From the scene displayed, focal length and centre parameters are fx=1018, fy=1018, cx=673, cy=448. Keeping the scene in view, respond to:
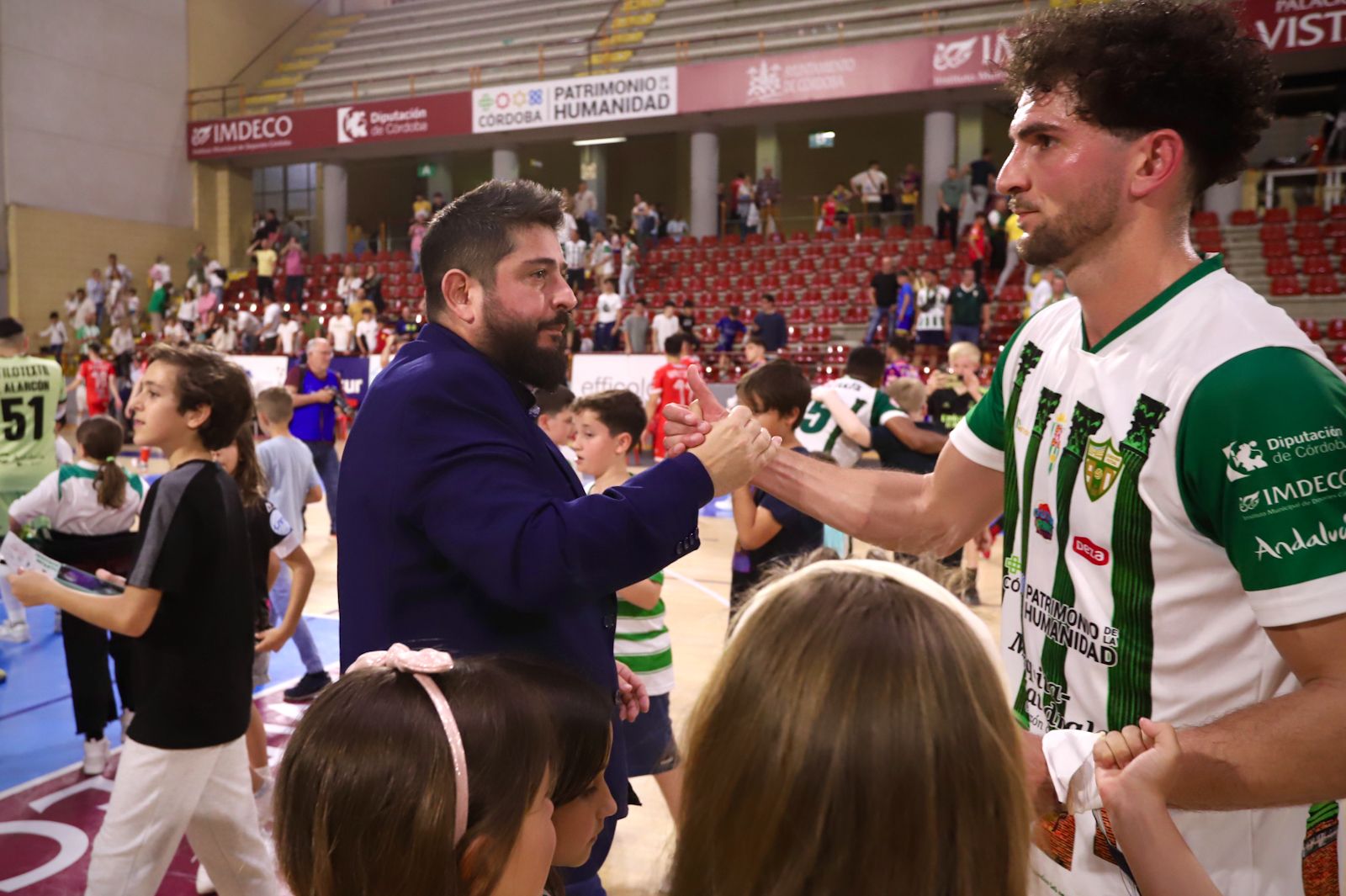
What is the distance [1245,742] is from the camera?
53.7 inches

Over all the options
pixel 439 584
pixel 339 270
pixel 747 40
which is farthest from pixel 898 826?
pixel 339 270

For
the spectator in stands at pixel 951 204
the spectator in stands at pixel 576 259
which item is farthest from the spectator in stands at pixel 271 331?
the spectator in stands at pixel 951 204

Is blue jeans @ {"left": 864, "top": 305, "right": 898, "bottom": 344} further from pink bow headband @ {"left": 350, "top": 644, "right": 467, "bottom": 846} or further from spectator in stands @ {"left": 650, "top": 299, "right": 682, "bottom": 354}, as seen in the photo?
pink bow headband @ {"left": 350, "top": 644, "right": 467, "bottom": 846}

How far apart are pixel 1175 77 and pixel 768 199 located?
1968 cm

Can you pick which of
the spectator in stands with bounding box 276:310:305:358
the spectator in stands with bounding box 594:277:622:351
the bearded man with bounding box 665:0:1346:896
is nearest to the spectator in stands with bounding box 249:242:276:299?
the spectator in stands with bounding box 276:310:305:358

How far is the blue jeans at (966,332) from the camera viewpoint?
1470cm

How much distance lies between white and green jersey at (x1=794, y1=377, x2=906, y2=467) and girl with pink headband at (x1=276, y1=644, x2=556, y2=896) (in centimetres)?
500

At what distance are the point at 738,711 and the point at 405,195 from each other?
3254 centimetres

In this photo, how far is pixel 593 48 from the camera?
77.9ft

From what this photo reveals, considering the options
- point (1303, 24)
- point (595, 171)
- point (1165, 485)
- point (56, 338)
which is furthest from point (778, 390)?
point (56, 338)

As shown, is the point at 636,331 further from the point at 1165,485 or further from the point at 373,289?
the point at 1165,485

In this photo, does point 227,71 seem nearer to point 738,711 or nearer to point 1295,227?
point 1295,227

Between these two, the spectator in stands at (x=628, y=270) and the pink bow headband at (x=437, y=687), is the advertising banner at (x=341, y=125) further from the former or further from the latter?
the pink bow headband at (x=437, y=687)

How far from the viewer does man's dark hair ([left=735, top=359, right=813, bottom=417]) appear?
178 inches
